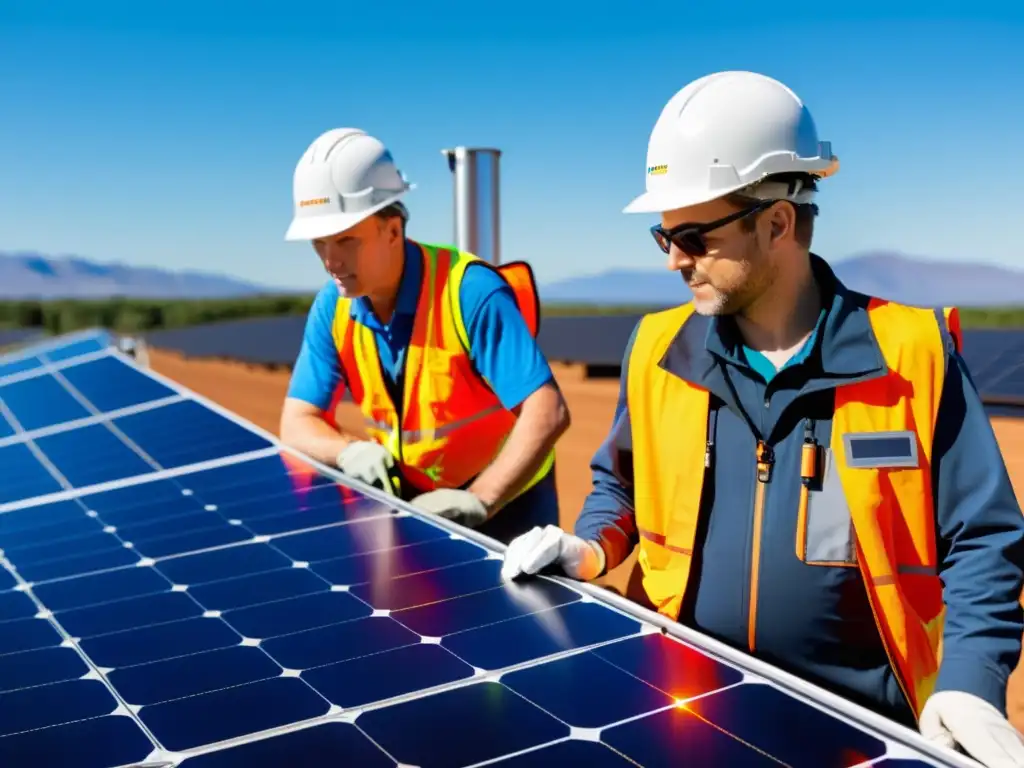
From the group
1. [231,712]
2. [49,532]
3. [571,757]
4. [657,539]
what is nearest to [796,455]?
[657,539]

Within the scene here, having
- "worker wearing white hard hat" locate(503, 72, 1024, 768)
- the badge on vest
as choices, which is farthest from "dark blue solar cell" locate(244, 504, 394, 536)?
the badge on vest

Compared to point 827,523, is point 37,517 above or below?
below

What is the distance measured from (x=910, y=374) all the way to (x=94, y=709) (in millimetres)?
2261

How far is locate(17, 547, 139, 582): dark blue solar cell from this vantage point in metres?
3.70

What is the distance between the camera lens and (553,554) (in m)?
3.21

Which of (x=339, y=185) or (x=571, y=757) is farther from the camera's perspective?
(x=339, y=185)

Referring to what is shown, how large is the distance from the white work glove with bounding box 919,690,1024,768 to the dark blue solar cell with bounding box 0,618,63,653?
7.73 ft

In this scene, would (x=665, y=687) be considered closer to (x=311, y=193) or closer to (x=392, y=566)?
(x=392, y=566)

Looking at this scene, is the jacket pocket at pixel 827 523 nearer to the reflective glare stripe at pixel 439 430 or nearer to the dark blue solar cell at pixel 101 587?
the dark blue solar cell at pixel 101 587

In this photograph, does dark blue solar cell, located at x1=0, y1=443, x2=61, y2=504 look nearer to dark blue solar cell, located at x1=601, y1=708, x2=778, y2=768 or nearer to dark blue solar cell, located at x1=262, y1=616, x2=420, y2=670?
dark blue solar cell, located at x1=262, y1=616, x2=420, y2=670

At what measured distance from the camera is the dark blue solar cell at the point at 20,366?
9.71 meters

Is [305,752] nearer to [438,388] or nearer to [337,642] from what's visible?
[337,642]

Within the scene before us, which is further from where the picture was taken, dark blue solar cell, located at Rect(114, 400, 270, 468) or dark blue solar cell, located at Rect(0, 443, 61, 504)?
dark blue solar cell, located at Rect(114, 400, 270, 468)

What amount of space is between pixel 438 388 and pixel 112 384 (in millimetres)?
3957
